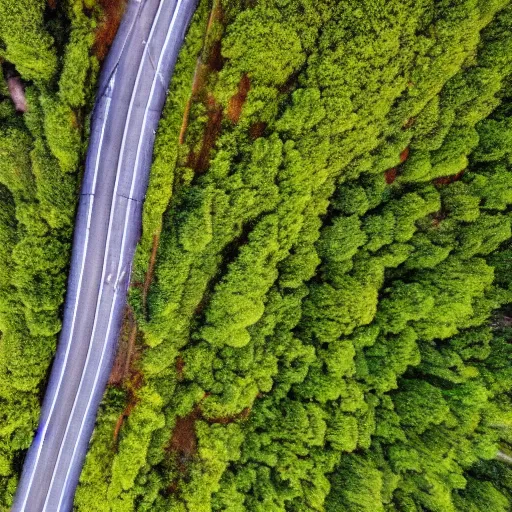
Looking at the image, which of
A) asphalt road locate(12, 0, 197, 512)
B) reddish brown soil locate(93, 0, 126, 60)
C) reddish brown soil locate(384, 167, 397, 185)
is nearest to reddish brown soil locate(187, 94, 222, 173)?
asphalt road locate(12, 0, 197, 512)

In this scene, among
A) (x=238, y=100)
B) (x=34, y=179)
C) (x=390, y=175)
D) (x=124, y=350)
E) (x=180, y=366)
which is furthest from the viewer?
(x=390, y=175)

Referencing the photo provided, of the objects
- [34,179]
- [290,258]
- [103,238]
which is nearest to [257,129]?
[290,258]

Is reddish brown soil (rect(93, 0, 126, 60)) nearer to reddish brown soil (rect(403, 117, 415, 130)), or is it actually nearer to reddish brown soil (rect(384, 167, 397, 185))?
reddish brown soil (rect(403, 117, 415, 130))

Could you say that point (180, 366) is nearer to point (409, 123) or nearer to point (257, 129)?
point (257, 129)

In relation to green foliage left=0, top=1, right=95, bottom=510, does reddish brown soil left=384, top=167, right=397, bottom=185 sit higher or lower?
higher

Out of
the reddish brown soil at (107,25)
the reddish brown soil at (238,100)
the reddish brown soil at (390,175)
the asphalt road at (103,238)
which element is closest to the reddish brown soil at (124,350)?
the asphalt road at (103,238)
